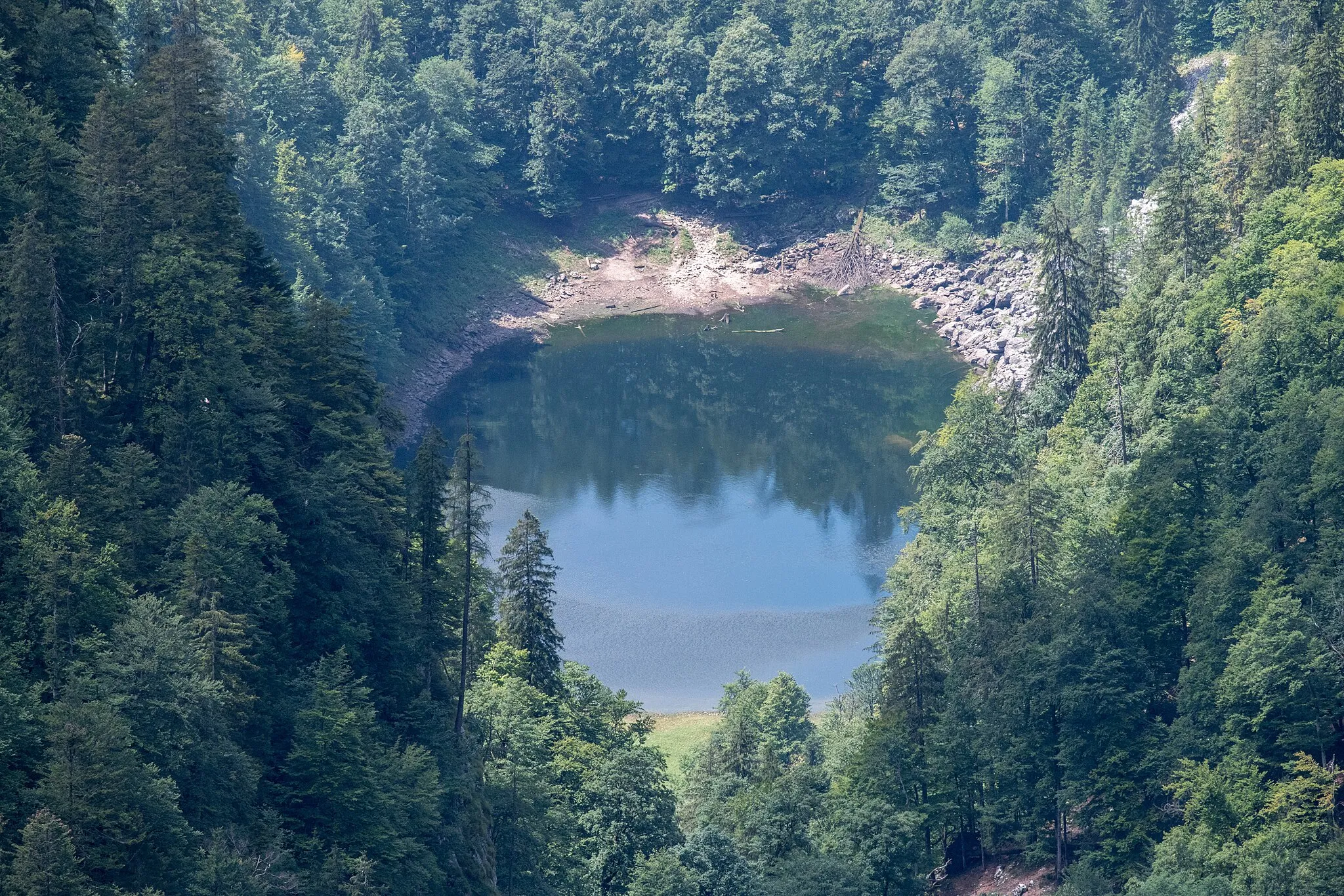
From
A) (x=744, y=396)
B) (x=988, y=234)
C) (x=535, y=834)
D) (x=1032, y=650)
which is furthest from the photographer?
(x=988, y=234)

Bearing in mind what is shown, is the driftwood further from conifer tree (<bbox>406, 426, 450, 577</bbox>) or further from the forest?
conifer tree (<bbox>406, 426, 450, 577</bbox>)

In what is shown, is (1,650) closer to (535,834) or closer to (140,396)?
(140,396)

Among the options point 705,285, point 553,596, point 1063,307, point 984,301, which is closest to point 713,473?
point 553,596

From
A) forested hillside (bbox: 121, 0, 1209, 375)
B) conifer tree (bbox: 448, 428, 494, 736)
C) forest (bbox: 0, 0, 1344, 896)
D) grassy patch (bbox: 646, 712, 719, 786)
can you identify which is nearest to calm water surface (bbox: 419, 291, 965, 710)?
grassy patch (bbox: 646, 712, 719, 786)

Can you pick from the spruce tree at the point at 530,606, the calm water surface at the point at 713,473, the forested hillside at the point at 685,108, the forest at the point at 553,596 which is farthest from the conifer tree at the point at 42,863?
the forested hillside at the point at 685,108

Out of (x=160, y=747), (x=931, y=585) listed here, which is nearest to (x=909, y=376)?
(x=931, y=585)

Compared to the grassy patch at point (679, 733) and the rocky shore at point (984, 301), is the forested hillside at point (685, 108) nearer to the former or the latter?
the rocky shore at point (984, 301)

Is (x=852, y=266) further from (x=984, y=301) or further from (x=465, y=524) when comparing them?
(x=465, y=524)
